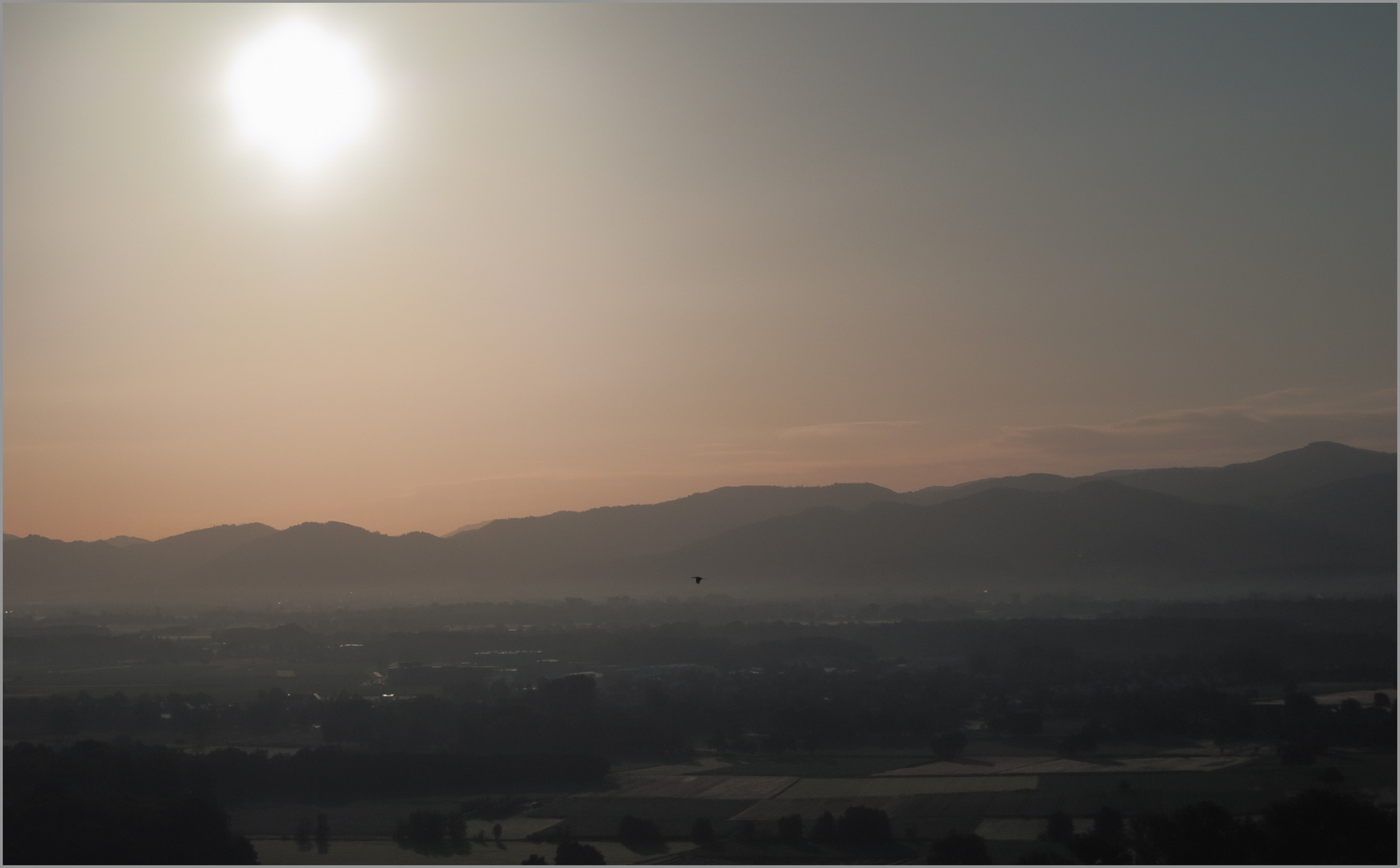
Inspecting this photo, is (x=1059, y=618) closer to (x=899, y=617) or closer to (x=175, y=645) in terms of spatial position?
(x=899, y=617)

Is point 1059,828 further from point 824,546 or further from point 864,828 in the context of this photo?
point 824,546

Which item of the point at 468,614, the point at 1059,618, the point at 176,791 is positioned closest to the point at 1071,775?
the point at 176,791

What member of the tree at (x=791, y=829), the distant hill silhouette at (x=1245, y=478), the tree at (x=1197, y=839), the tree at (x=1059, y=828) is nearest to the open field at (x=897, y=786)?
the tree at (x=791, y=829)

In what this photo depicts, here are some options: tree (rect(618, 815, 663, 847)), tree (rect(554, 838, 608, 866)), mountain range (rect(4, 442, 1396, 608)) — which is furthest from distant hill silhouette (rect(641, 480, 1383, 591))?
tree (rect(554, 838, 608, 866))

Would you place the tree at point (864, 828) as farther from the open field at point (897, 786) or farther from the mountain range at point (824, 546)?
the mountain range at point (824, 546)

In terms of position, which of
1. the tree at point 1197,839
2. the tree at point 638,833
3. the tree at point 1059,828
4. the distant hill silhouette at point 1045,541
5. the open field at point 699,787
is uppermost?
the distant hill silhouette at point 1045,541

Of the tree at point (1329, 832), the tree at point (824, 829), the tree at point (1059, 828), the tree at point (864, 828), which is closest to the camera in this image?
the tree at point (1329, 832)
